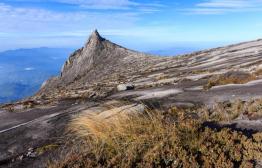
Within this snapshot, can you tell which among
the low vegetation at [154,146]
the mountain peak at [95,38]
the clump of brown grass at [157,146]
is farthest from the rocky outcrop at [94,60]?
the clump of brown grass at [157,146]

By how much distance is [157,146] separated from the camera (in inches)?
509

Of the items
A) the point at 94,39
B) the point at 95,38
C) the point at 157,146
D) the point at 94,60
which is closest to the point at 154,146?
the point at 157,146

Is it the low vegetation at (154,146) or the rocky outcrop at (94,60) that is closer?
the low vegetation at (154,146)

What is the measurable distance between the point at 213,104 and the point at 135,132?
961 cm

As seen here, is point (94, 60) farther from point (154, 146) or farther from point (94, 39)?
point (154, 146)

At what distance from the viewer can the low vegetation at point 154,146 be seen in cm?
1255

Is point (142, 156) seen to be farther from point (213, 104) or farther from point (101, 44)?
point (101, 44)

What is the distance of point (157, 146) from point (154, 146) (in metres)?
0.24

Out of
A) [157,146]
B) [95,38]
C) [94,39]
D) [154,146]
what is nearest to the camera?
[157,146]

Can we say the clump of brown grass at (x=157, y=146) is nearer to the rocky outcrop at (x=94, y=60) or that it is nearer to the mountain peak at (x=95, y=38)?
the rocky outcrop at (x=94, y=60)

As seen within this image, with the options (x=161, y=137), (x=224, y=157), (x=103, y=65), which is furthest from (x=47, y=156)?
(x=103, y=65)

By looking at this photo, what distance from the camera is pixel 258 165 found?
12.5m

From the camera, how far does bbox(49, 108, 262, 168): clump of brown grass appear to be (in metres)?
12.5

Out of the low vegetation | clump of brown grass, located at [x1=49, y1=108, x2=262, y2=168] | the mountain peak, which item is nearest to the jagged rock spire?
the mountain peak
